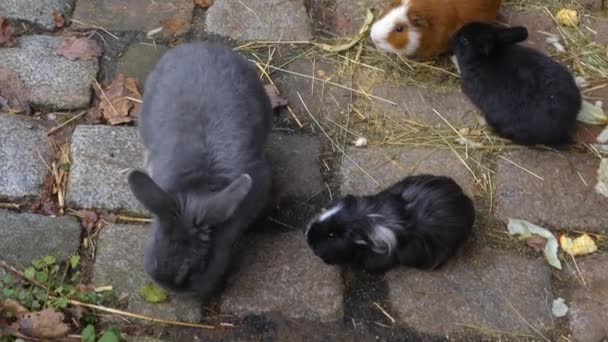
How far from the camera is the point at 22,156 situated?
3248 mm

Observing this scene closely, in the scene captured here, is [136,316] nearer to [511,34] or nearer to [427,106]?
[427,106]

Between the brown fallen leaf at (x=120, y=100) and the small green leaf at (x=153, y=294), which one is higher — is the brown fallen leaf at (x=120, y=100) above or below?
above

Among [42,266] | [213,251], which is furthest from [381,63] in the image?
[42,266]

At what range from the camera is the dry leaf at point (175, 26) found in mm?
3820

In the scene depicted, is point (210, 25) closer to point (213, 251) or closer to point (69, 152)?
point (69, 152)

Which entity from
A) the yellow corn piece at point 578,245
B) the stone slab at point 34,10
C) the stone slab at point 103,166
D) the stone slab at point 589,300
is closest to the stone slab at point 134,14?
the stone slab at point 34,10

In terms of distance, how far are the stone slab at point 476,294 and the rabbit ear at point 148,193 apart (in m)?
1.06

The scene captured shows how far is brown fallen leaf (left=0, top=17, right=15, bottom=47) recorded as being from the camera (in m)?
3.63

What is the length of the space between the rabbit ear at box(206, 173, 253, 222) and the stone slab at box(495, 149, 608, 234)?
4.31 ft

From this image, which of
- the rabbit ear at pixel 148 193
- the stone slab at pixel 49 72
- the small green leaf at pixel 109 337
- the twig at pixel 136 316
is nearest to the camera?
the rabbit ear at pixel 148 193

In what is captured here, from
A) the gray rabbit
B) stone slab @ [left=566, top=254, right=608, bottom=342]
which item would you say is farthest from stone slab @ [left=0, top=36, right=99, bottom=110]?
stone slab @ [left=566, top=254, right=608, bottom=342]

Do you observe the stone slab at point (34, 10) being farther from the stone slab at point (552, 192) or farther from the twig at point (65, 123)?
the stone slab at point (552, 192)

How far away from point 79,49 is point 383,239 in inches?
73.2

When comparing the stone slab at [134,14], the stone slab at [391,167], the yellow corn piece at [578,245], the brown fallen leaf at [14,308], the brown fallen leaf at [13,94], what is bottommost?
the yellow corn piece at [578,245]
